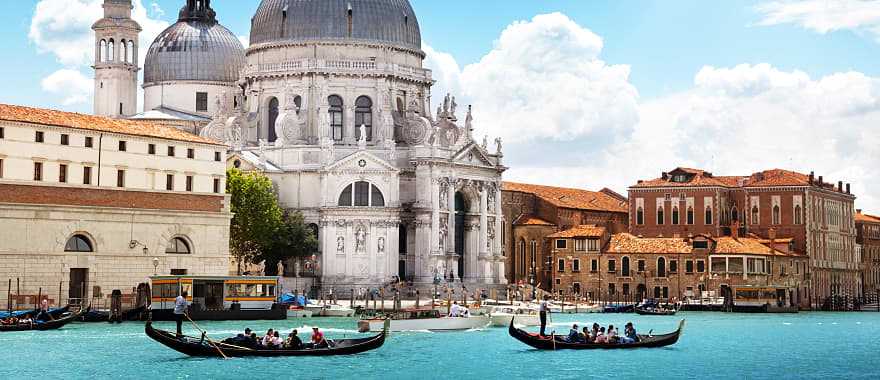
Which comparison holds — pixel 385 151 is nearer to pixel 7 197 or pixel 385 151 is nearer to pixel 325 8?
pixel 325 8

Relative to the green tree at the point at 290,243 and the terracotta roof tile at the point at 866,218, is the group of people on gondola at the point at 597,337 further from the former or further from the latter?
the terracotta roof tile at the point at 866,218

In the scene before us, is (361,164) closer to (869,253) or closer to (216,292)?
(216,292)

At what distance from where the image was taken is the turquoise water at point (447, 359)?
42.8 meters

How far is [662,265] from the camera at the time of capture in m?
90.8

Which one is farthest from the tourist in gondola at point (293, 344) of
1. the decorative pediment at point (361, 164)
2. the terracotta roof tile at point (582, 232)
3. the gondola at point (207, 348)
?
the terracotta roof tile at point (582, 232)

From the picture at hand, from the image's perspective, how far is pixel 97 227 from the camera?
197 feet

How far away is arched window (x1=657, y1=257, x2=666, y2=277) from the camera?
298ft

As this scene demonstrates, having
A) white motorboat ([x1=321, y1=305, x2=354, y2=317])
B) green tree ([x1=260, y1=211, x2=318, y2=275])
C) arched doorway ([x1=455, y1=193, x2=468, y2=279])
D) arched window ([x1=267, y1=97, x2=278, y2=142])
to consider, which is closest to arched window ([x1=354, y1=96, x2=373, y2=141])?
arched window ([x1=267, y1=97, x2=278, y2=142])

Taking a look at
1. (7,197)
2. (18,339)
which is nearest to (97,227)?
(7,197)

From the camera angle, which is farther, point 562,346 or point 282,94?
point 282,94

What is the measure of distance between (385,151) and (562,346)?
35.6 m

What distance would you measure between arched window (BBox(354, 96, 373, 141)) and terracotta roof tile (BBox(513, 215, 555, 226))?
16237 millimetres

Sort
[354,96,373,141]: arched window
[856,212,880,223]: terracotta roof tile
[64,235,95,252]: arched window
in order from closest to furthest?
[64,235,95,252]: arched window, [354,96,373,141]: arched window, [856,212,880,223]: terracotta roof tile

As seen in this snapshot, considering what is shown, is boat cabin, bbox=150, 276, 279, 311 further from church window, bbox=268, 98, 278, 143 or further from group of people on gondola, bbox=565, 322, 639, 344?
church window, bbox=268, 98, 278, 143
